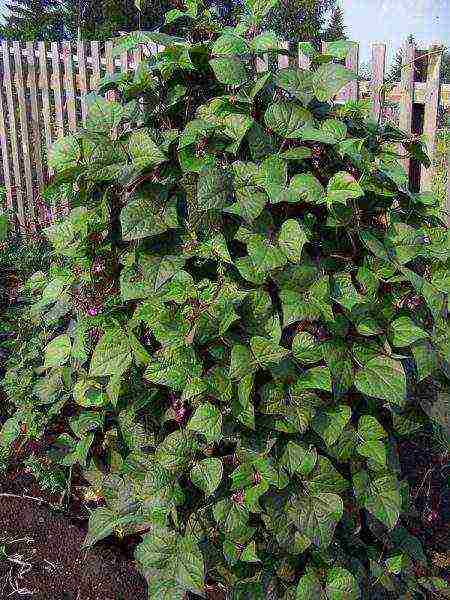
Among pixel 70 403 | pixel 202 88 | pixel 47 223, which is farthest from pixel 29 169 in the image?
pixel 202 88

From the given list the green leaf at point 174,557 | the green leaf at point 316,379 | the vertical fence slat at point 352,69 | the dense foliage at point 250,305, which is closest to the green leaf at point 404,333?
the dense foliage at point 250,305

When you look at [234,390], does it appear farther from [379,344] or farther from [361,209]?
[361,209]

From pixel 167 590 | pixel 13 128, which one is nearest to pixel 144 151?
pixel 167 590

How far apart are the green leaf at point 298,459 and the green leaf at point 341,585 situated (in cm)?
36

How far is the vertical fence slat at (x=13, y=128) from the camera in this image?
6594 millimetres

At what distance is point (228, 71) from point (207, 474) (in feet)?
3.43

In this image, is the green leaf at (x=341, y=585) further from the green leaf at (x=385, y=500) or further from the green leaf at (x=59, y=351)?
the green leaf at (x=59, y=351)

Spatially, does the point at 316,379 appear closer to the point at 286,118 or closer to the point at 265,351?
the point at 265,351

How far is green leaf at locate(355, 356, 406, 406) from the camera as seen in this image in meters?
1.70

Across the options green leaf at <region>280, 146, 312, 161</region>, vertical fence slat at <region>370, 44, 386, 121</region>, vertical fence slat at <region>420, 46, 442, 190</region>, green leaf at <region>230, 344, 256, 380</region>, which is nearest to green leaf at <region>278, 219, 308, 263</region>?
green leaf at <region>280, 146, 312, 161</region>

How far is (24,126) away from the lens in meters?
6.53

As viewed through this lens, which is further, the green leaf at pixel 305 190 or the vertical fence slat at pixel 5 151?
the vertical fence slat at pixel 5 151

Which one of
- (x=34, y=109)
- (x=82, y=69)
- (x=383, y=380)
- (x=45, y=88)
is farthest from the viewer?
(x=34, y=109)

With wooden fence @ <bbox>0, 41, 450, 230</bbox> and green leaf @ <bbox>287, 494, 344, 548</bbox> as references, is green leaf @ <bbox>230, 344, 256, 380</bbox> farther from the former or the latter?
wooden fence @ <bbox>0, 41, 450, 230</bbox>
